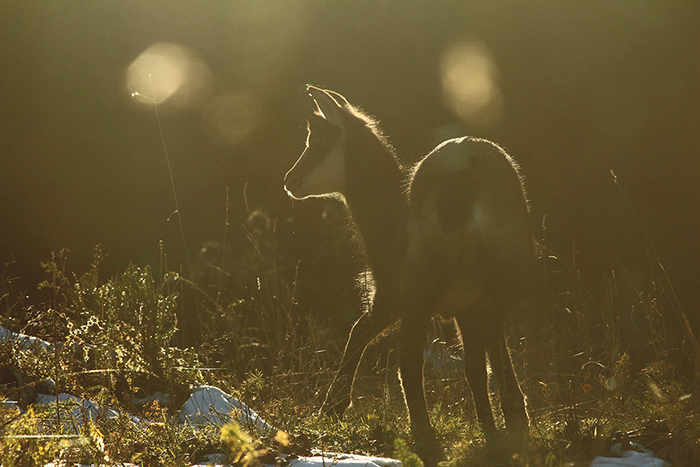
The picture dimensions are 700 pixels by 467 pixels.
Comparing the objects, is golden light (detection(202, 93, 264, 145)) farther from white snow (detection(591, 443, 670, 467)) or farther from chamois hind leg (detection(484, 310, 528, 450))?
white snow (detection(591, 443, 670, 467))

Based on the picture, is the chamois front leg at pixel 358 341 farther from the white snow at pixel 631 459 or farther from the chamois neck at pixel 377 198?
the white snow at pixel 631 459

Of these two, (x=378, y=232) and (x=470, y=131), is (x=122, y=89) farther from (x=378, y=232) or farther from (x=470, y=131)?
(x=378, y=232)

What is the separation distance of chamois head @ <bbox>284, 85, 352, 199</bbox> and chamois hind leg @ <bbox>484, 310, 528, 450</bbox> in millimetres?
1642

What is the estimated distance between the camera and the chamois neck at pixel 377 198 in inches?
163

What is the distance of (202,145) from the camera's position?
8.45 meters

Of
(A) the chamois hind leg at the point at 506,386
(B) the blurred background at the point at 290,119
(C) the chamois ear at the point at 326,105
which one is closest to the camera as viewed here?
(A) the chamois hind leg at the point at 506,386

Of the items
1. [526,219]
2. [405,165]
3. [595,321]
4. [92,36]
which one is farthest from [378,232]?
[92,36]

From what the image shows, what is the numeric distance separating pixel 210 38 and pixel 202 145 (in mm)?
1366

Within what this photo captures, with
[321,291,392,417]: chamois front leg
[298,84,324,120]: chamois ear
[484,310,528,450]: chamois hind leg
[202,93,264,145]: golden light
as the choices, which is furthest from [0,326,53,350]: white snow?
[202,93,264,145]: golden light

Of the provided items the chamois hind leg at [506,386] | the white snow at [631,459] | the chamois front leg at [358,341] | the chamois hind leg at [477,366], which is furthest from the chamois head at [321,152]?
the white snow at [631,459]

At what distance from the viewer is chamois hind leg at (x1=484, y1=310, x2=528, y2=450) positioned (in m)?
3.14

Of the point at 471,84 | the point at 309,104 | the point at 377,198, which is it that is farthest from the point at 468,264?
the point at 471,84

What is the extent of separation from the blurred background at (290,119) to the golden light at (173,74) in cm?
2

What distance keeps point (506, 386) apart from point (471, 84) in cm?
522
